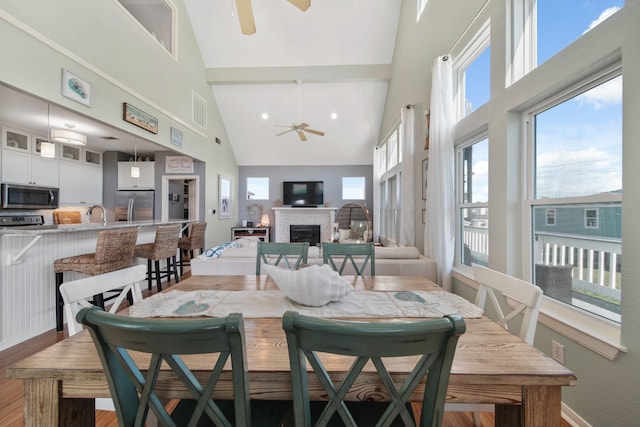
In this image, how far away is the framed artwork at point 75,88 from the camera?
103 inches

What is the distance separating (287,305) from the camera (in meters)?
1.28

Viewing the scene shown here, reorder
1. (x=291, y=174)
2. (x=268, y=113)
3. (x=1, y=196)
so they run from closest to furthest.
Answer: (x=1, y=196), (x=268, y=113), (x=291, y=174)

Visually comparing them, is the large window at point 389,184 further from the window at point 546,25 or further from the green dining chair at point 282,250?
the green dining chair at point 282,250

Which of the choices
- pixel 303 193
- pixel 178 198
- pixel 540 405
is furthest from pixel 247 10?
pixel 303 193

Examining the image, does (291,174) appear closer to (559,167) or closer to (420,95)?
(420,95)

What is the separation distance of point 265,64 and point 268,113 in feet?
3.61

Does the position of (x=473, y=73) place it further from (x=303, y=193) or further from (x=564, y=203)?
(x=303, y=193)

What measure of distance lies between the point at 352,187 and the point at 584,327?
6465mm

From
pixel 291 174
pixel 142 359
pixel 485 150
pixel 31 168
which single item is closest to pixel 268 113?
pixel 291 174

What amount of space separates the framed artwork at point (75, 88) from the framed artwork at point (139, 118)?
496 millimetres

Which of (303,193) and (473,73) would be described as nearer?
(473,73)

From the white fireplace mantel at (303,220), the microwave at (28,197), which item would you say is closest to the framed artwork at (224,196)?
the white fireplace mantel at (303,220)

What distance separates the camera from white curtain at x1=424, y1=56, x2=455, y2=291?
102 inches

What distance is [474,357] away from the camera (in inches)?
33.1
